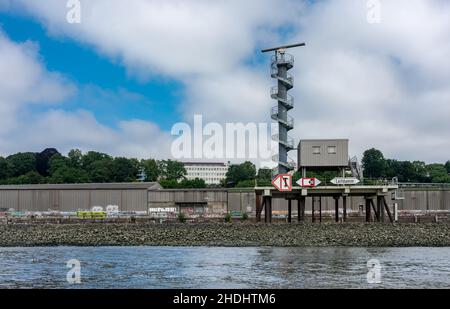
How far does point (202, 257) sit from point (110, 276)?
829 centimetres

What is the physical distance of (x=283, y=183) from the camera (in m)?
54.2

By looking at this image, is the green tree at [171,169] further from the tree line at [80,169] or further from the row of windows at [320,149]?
the row of windows at [320,149]

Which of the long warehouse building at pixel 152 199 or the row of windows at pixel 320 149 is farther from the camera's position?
the long warehouse building at pixel 152 199

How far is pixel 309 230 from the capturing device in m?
46.6

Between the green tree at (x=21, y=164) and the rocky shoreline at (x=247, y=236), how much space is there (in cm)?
12035

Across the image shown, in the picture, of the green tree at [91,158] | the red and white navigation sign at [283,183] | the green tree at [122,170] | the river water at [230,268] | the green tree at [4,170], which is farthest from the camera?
the green tree at [91,158]

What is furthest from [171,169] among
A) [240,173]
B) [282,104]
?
[282,104]

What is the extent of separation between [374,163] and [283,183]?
118m

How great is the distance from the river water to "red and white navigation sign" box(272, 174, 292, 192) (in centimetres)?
1620

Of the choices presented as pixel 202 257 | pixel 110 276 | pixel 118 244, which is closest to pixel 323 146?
pixel 118 244

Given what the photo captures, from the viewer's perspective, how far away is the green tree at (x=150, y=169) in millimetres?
166500

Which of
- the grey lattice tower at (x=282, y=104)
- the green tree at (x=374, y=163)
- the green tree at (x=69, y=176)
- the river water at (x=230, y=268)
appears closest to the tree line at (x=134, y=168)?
the green tree at (x=374, y=163)

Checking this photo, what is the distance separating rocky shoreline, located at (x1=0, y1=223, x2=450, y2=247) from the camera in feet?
138
